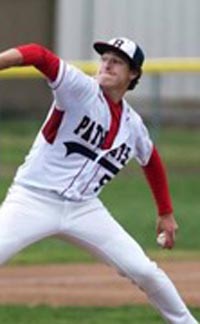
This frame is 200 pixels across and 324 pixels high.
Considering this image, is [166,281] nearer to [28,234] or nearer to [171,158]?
[28,234]

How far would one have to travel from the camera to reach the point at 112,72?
7.68m

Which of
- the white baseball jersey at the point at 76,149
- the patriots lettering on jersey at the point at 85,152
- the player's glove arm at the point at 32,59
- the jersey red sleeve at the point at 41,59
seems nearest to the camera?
the player's glove arm at the point at 32,59

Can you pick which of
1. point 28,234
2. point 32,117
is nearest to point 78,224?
point 28,234

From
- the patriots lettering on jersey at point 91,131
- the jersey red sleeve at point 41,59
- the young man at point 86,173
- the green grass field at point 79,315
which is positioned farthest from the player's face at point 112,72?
the green grass field at point 79,315

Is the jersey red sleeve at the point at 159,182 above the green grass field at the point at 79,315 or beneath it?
above

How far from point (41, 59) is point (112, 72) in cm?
76

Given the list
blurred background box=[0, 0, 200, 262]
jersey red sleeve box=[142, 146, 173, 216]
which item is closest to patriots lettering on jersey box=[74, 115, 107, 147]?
jersey red sleeve box=[142, 146, 173, 216]

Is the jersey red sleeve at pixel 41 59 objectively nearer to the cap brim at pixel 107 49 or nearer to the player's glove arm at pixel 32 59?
the player's glove arm at pixel 32 59

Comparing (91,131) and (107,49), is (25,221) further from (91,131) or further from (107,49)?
(107,49)

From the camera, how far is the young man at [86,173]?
7.57 metres

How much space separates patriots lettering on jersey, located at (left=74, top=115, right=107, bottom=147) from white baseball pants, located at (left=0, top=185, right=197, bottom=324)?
0.34 m

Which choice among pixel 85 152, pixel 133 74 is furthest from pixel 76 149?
pixel 133 74

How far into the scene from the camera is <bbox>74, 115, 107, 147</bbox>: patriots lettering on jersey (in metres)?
7.60

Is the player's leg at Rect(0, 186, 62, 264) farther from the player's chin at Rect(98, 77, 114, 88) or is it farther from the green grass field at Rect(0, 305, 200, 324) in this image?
the green grass field at Rect(0, 305, 200, 324)
